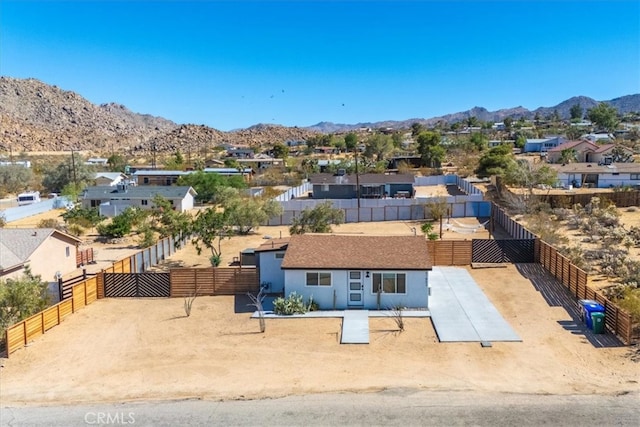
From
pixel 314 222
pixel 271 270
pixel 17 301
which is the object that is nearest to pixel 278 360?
pixel 271 270

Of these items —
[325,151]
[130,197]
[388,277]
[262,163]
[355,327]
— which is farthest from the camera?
[325,151]

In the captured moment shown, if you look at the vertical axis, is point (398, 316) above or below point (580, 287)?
below

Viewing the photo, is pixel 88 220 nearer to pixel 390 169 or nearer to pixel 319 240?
pixel 319 240

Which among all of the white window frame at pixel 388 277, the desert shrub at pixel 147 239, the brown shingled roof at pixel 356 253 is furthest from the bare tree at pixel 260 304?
the desert shrub at pixel 147 239

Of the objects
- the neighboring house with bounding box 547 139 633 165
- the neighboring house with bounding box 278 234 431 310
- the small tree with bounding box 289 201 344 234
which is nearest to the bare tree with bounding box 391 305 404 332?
the neighboring house with bounding box 278 234 431 310

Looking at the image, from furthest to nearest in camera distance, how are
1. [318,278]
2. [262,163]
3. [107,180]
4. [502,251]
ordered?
[262,163]
[107,180]
[502,251]
[318,278]

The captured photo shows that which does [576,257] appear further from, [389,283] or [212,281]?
[212,281]
